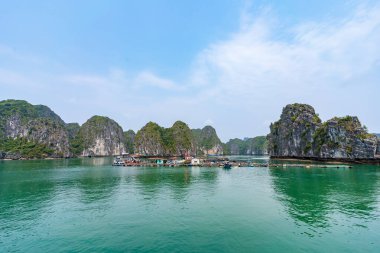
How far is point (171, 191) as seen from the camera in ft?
160

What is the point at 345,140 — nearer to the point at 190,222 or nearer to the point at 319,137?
the point at 319,137

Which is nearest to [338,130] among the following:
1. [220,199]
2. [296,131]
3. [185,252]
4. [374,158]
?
[374,158]

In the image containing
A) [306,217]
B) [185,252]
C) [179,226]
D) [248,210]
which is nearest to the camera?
[185,252]

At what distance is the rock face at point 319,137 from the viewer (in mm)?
121213

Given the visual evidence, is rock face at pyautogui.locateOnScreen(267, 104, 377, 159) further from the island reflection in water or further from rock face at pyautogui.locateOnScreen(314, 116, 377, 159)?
the island reflection in water

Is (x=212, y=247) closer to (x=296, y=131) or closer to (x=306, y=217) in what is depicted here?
(x=306, y=217)

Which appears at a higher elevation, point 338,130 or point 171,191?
point 338,130

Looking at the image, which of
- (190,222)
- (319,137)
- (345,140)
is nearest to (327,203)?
(190,222)

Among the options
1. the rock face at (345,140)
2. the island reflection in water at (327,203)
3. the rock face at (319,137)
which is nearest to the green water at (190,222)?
the island reflection in water at (327,203)

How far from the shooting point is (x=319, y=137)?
5719 inches

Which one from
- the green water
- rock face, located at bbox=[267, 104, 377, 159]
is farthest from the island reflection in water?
rock face, located at bbox=[267, 104, 377, 159]

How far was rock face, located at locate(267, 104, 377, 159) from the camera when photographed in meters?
121

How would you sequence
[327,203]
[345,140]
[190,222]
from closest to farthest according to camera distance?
[190,222], [327,203], [345,140]

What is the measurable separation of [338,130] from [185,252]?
13907cm
